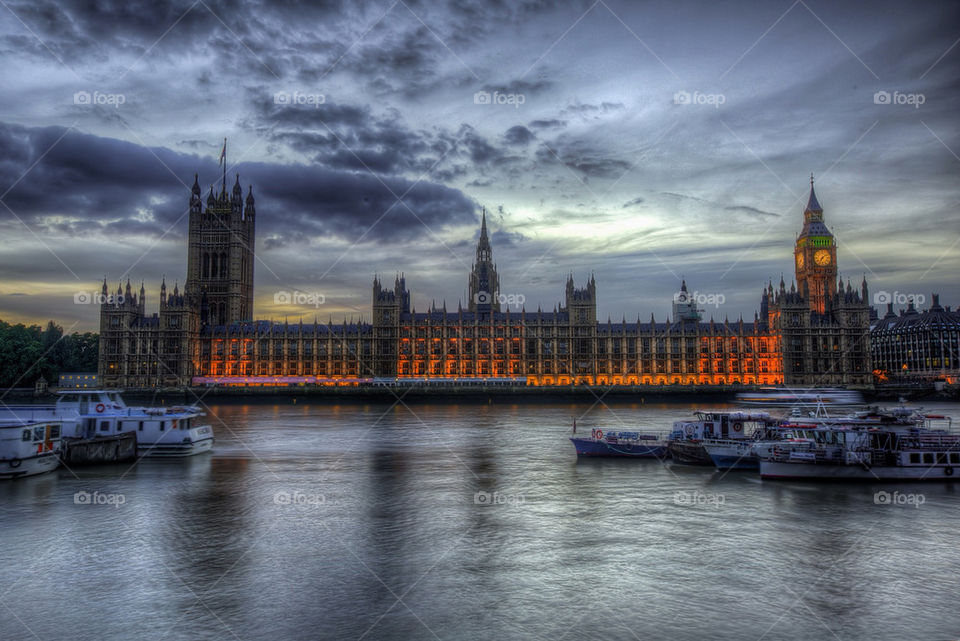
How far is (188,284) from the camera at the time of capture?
151 meters

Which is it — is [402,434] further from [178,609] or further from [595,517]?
[178,609]

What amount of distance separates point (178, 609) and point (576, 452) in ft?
97.9

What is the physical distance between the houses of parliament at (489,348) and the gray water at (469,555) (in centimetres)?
9445

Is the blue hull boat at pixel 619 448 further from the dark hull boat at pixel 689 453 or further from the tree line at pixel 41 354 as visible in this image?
the tree line at pixel 41 354

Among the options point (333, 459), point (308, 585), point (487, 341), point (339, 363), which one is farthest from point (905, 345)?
point (308, 585)

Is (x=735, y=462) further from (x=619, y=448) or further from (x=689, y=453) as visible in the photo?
(x=619, y=448)

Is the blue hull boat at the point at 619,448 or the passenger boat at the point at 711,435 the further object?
the blue hull boat at the point at 619,448

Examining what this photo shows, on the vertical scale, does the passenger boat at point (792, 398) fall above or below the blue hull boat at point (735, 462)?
above

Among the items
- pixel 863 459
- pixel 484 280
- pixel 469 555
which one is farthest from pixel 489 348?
pixel 469 555

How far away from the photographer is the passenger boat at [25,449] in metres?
32.3

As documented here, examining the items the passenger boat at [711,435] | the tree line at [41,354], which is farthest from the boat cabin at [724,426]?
the tree line at [41,354]

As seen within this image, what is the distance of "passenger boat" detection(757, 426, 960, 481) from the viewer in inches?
1303

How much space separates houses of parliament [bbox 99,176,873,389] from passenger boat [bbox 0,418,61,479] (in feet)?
301

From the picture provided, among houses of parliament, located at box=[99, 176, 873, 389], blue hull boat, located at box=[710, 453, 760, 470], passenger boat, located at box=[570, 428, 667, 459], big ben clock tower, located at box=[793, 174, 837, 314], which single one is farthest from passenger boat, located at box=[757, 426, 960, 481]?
big ben clock tower, located at box=[793, 174, 837, 314]
